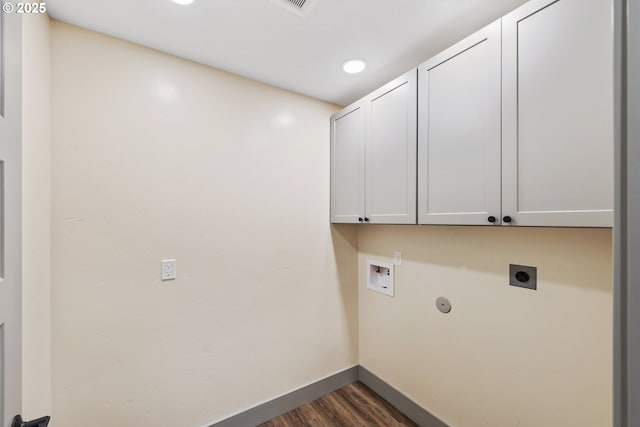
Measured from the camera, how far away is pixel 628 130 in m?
0.42

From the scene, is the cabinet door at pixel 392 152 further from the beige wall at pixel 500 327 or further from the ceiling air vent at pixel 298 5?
the ceiling air vent at pixel 298 5

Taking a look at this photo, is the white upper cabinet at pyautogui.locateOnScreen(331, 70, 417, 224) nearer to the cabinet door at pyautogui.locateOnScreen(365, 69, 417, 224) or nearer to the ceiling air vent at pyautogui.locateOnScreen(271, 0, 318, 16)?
the cabinet door at pyautogui.locateOnScreen(365, 69, 417, 224)

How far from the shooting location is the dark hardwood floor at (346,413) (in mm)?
1915

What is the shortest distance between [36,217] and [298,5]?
5.02 feet

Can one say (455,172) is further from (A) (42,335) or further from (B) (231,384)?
(A) (42,335)

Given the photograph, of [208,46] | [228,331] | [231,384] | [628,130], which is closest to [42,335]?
[228,331]

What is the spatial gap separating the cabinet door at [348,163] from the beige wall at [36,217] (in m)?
1.73

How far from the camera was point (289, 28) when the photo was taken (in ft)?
4.60

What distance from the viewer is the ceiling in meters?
1.26

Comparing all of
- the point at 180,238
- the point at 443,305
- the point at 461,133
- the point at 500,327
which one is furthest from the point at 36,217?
the point at 500,327

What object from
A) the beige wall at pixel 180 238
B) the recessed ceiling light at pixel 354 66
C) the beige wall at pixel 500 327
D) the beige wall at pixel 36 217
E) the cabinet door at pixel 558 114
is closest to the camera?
the cabinet door at pixel 558 114

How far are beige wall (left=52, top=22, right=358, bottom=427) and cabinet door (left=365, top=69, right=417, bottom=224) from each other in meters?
0.49

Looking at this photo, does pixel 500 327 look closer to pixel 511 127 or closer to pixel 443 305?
pixel 443 305

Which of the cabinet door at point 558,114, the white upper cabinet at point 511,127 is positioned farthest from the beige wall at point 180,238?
the cabinet door at point 558,114
